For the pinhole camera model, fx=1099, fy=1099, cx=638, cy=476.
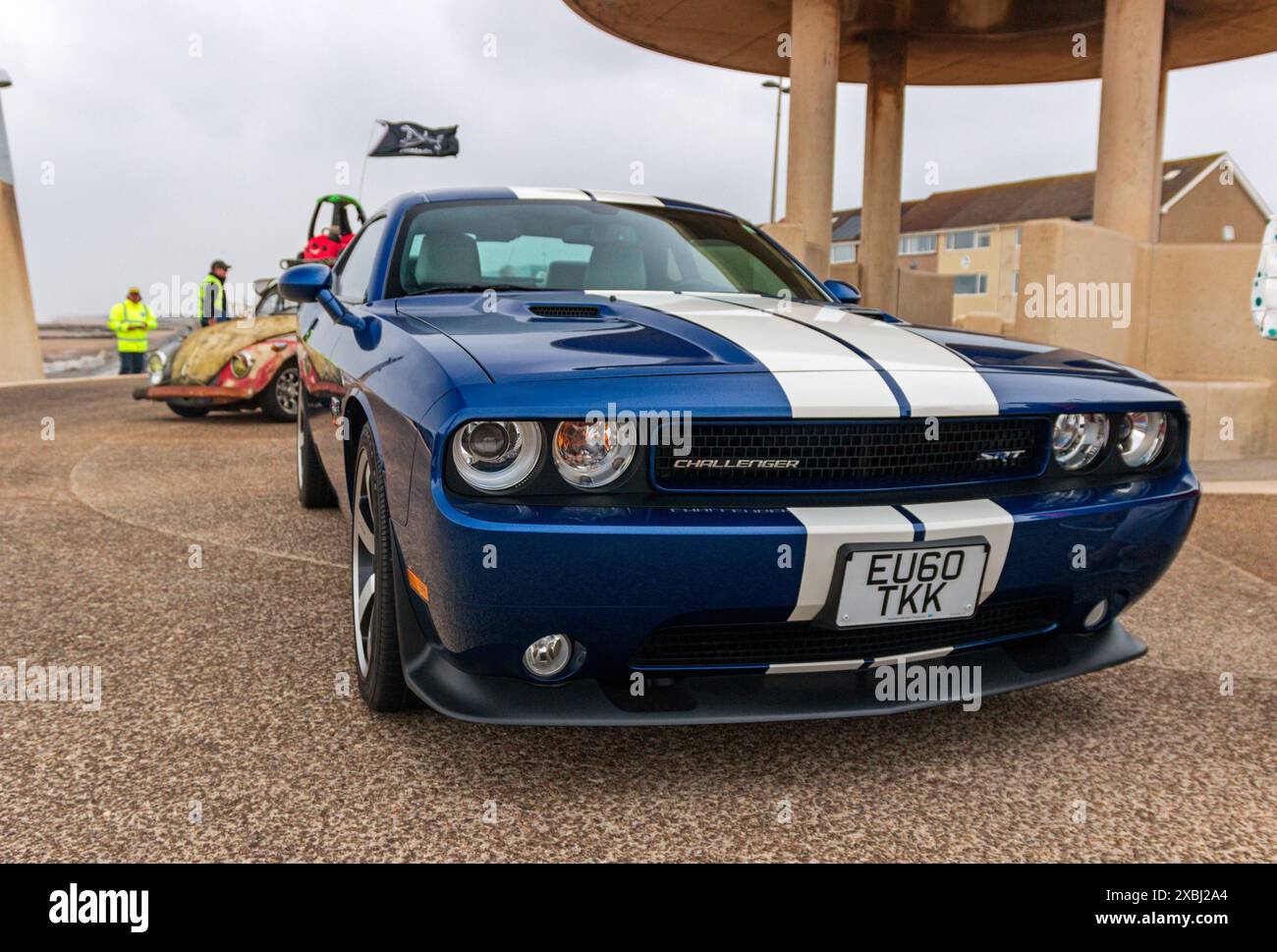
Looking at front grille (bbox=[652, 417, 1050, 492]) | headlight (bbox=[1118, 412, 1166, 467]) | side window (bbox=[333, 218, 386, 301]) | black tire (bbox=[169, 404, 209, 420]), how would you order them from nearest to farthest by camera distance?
1. front grille (bbox=[652, 417, 1050, 492])
2. headlight (bbox=[1118, 412, 1166, 467])
3. side window (bbox=[333, 218, 386, 301])
4. black tire (bbox=[169, 404, 209, 420])

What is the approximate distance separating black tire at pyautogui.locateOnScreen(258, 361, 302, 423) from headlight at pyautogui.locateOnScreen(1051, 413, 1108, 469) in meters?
8.89

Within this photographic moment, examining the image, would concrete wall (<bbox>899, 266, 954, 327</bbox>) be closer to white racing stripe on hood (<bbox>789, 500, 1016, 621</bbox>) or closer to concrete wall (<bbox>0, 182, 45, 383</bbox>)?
concrete wall (<bbox>0, 182, 45, 383</bbox>)

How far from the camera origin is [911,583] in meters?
2.14

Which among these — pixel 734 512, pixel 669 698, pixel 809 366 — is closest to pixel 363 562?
pixel 669 698

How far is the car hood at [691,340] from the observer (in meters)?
2.18

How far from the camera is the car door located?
328 centimetres

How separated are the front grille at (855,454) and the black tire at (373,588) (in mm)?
725

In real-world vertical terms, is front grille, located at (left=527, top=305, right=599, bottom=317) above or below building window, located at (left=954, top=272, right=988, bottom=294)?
below

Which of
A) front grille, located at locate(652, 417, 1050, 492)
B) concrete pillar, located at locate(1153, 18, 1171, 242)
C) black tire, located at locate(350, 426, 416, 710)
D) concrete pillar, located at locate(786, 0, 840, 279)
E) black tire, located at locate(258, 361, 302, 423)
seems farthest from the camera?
concrete pillar, located at locate(1153, 18, 1171, 242)

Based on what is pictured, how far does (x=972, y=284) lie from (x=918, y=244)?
4182 mm

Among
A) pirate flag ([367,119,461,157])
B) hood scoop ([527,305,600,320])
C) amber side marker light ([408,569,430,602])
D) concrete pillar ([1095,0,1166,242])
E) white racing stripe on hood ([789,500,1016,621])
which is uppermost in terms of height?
pirate flag ([367,119,461,157])

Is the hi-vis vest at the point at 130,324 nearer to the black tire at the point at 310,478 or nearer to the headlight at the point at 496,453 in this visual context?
the black tire at the point at 310,478

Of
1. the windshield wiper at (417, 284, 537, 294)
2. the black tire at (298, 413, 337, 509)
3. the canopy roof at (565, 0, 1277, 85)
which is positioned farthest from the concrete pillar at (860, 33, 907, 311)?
the windshield wiper at (417, 284, 537, 294)
